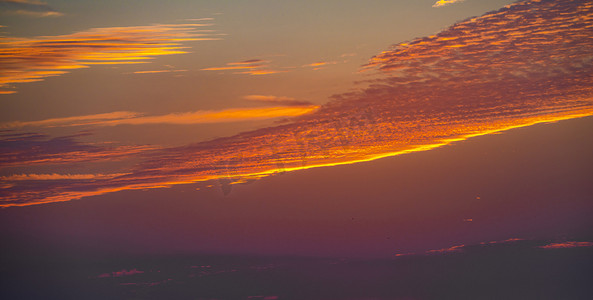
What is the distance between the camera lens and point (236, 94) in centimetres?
299

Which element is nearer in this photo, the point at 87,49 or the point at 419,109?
the point at 87,49

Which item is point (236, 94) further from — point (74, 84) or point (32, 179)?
point (32, 179)

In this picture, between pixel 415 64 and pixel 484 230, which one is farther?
pixel 484 230

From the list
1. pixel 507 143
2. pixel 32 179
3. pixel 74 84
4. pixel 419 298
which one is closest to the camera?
pixel 74 84

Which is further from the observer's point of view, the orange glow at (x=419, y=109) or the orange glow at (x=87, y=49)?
the orange glow at (x=419, y=109)

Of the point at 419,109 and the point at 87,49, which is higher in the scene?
the point at 87,49

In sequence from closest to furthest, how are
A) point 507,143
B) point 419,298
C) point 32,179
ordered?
point 32,179 → point 419,298 → point 507,143

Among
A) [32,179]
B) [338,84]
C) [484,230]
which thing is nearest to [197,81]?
[338,84]

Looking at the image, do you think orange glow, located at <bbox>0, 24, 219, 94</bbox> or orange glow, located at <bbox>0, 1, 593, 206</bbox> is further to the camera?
orange glow, located at <bbox>0, 1, 593, 206</bbox>

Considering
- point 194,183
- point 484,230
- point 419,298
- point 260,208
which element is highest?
point 194,183

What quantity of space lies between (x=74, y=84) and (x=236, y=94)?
3.53 ft

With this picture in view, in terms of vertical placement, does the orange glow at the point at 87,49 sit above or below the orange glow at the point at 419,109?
above

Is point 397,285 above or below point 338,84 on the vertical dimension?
below

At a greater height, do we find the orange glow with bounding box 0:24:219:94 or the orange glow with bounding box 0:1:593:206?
the orange glow with bounding box 0:24:219:94
